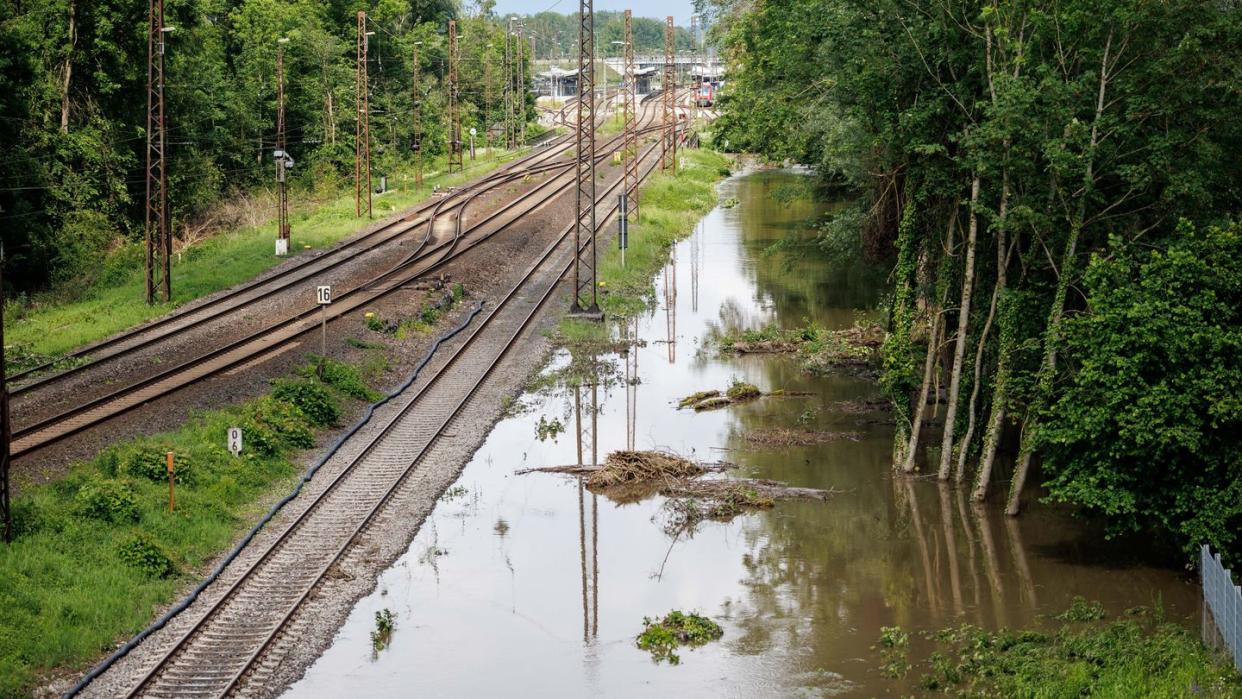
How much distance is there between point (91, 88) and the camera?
182 ft

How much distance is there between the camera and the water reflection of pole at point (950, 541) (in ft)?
70.9

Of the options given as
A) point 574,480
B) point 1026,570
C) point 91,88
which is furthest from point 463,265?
point 1026,570

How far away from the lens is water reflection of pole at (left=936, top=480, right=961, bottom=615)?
21.6 meters

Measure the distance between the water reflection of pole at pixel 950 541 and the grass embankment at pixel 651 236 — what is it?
16816 mm

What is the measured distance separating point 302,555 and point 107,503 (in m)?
3.63

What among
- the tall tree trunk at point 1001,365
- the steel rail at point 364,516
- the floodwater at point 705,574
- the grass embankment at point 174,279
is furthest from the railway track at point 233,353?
the tall tree trunk at point 1001,365

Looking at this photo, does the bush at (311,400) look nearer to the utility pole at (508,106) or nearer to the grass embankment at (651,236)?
the grass embankment at (651,236)

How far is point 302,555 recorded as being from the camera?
22.5 m

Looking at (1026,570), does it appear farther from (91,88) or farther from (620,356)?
(91,88)

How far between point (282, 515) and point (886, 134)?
14.1 metres

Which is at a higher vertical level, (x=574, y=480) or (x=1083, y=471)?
(x=1083, y=471)

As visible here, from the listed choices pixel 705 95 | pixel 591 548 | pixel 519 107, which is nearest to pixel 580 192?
pixel 591 548

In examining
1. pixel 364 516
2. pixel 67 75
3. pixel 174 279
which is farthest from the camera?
pixel 67 75

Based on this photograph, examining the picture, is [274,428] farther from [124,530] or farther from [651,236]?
[651,236]
